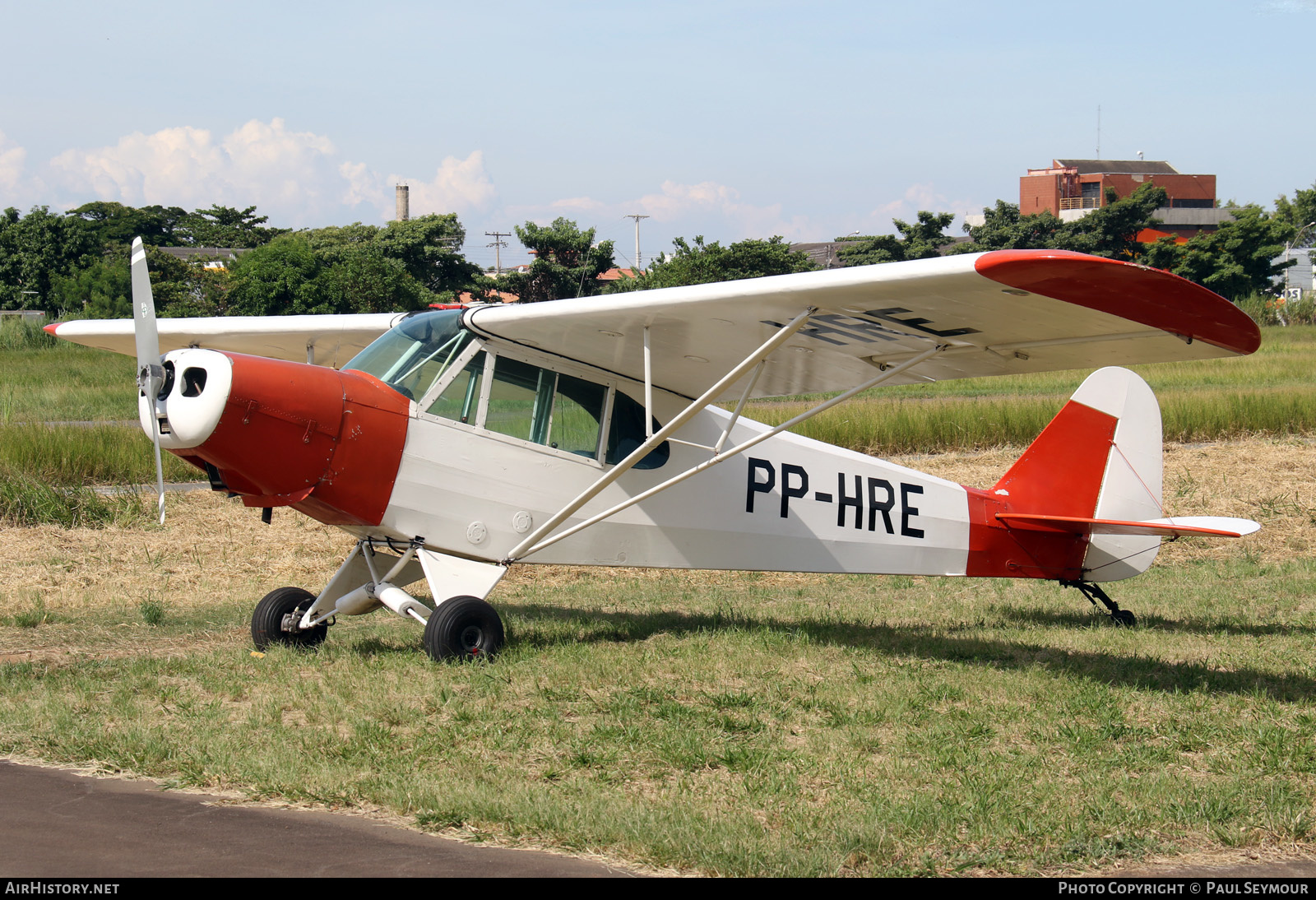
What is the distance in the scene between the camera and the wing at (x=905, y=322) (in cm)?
515

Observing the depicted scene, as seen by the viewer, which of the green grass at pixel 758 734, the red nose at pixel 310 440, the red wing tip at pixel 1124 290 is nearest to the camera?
the green grass at pixel 758 734

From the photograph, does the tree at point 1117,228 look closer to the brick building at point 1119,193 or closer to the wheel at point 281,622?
the brick building at point 1119,193

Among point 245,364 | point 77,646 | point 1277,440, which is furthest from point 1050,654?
point 1277,440

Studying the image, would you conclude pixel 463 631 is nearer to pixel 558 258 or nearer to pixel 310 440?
pixel 310 440

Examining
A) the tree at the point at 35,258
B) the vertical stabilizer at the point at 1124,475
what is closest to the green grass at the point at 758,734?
the vertical stabilizer at the point at 1124,475

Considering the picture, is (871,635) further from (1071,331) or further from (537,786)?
(537,786)

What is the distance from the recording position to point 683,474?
7.32 meters

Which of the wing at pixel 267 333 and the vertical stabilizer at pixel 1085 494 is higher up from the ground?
the wing at pixel 267 333

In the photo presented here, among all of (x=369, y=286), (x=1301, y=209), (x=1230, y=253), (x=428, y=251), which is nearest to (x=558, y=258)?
(x=369, y=286)

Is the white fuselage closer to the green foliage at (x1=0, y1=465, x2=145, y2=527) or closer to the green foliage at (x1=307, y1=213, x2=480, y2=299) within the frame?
the green foliage at (x1=0, y1=465, x2=145, y2=527)

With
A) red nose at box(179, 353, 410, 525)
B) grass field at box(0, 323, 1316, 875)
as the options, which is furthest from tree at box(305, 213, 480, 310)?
red nose at box(179, 353, 410, 525)

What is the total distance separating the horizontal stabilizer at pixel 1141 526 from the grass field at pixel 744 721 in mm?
839

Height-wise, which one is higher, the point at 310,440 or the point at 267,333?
the point at 267,333

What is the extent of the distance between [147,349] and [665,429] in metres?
3.15
